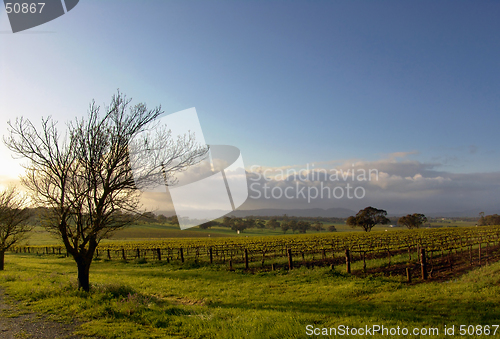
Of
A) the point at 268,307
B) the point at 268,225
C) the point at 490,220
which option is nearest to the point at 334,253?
the point at 268,307

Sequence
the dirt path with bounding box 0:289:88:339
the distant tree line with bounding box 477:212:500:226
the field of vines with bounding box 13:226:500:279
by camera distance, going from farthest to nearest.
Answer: the distant tree line with bounding box 477:212:500:226
the field of vines with bounding box 13:226:500:279
the dirt path with bounding box 0:289:88:339

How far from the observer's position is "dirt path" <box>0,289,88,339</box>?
22.6 ft

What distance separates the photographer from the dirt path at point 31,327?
689cm

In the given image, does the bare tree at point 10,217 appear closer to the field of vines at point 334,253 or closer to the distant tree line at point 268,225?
the field of vines at point 334,253

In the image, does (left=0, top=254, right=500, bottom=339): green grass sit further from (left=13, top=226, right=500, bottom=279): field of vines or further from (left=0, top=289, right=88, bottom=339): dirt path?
(left=13, top=226, right=500, bottom=279): field of vines

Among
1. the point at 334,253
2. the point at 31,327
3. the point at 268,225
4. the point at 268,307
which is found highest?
the point at 31,327

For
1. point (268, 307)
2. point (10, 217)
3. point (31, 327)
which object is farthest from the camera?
point (10, 217)

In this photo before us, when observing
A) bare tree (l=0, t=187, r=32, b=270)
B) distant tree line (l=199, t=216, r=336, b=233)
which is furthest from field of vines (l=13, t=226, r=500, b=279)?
distant tree line (l=199, t=216, r=336, b=233)

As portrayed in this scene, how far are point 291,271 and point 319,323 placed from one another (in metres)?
11.1

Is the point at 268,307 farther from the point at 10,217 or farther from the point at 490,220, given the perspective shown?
the point at 490,220

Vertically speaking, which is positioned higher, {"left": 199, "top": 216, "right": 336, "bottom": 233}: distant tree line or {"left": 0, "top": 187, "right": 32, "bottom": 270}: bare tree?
{"left": 0, "top": 187, "right": 32, "bottom": 270}: bare tree

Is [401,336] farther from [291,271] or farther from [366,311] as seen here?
[291,271]

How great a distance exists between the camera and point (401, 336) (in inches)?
243

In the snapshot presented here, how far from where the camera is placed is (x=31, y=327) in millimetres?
7566
